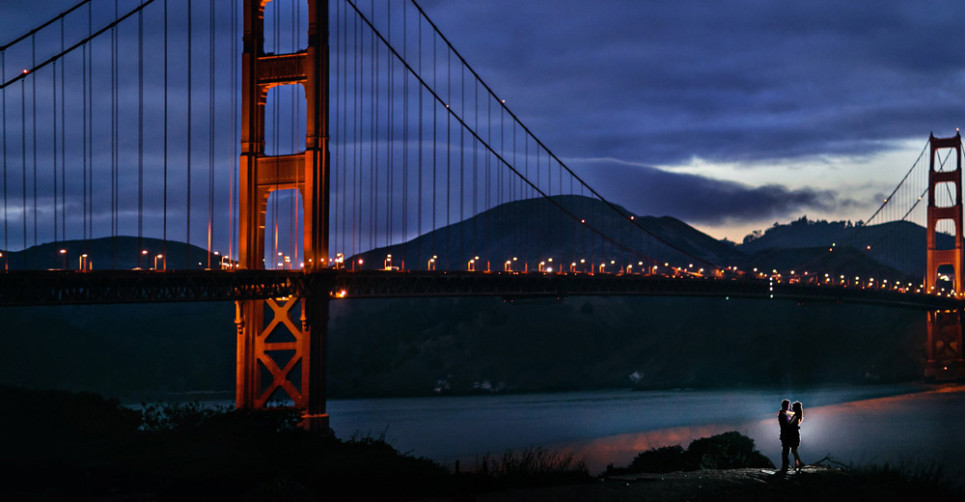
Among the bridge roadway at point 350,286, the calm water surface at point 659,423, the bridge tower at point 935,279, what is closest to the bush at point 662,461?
the calm water surface at point 659,423

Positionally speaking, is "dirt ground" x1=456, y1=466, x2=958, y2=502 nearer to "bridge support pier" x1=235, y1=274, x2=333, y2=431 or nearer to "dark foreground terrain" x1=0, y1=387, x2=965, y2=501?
"dark foreground terrain" x1=0, y1=387, x2=965, y2=501

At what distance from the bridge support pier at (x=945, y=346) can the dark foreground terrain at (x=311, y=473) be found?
91.9 metres

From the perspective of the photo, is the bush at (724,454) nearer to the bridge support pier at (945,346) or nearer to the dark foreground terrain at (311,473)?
the dark foreground terrain at (311,473)

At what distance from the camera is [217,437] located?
33000 mm

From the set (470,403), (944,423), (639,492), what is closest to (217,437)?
(639,492)

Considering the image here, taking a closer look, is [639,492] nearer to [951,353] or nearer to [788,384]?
[951,353]

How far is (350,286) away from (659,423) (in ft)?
104

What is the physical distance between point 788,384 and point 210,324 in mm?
77809

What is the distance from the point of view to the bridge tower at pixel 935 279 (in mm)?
120312

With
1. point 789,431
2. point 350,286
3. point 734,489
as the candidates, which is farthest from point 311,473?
point 350,286

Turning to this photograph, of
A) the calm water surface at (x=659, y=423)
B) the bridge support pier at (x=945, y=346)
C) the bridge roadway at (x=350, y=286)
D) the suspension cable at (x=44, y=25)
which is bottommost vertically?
the calm water surface at (x=659, y=423)

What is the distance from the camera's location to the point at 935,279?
129375mm

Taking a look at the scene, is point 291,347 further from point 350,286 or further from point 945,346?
point 945,346

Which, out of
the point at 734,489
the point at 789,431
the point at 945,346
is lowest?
the point at 945,346
